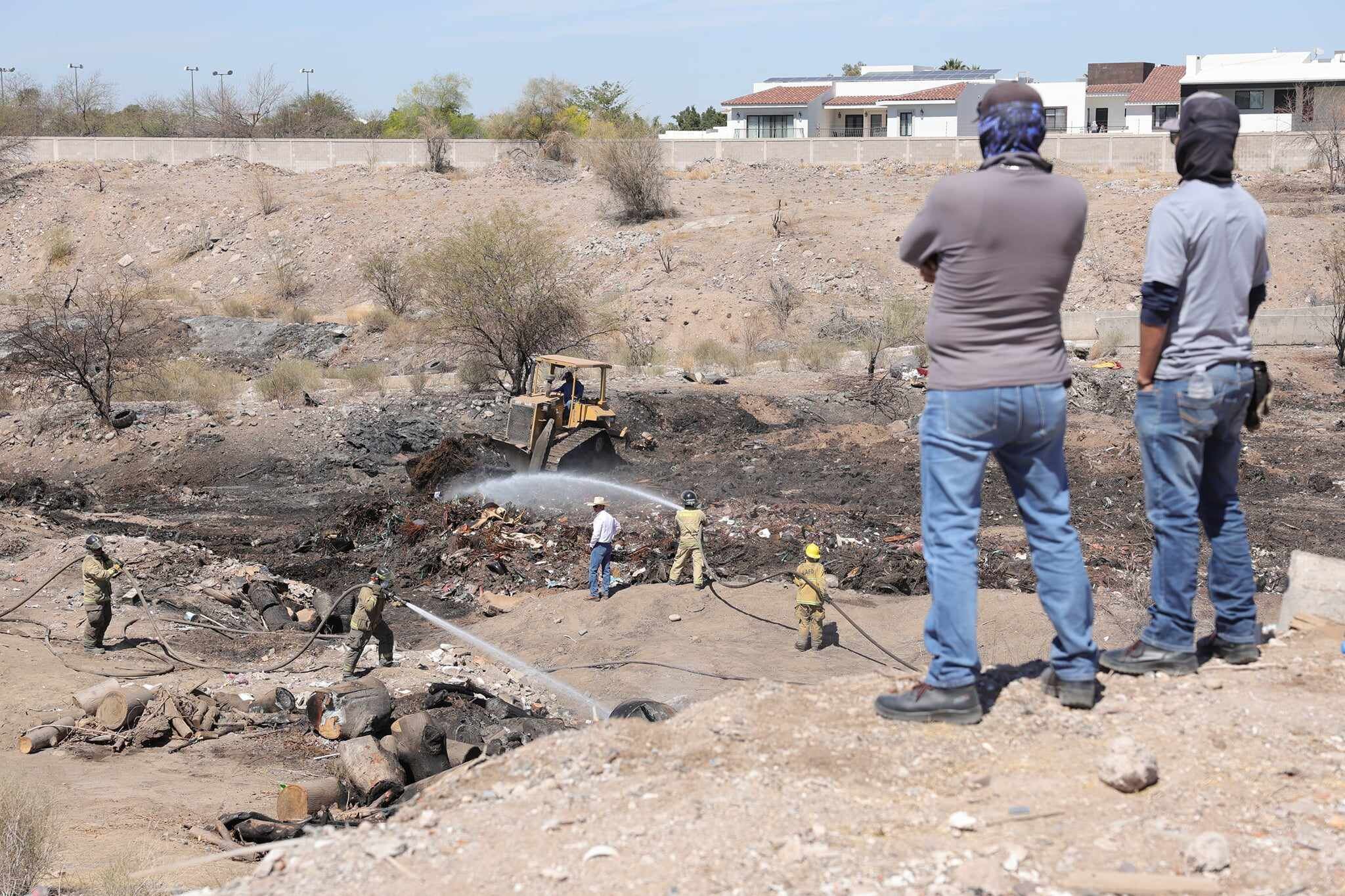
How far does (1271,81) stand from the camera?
191ft

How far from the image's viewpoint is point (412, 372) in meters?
34.5

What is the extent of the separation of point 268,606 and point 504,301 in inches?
573

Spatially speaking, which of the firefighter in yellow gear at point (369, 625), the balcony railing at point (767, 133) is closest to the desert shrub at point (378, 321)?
the firefighter in yellow gear at point (369, 625)

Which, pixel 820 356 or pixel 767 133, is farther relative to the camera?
pixel 767 133

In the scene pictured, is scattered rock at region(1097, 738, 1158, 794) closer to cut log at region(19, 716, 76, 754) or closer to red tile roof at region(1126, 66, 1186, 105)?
cut log at region(19, 716, 76, 754)

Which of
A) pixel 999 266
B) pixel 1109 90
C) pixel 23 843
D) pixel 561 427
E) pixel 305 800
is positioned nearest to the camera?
pixel 999 266

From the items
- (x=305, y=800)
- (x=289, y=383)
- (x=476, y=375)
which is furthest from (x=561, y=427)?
(x=305, y=800)

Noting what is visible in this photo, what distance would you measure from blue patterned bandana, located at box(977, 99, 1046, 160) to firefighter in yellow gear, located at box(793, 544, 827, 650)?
26.3ft

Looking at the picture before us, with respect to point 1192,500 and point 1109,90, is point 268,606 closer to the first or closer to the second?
point 1192,500

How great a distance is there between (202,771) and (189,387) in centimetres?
2174

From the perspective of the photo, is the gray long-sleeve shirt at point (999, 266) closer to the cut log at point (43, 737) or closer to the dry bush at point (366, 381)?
the cut log at point (43, 737)

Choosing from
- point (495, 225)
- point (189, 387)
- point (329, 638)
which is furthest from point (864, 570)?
point (189, 387)

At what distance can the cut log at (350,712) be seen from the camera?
1016 cm

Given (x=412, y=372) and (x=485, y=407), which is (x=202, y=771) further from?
(x=412, y=372)
